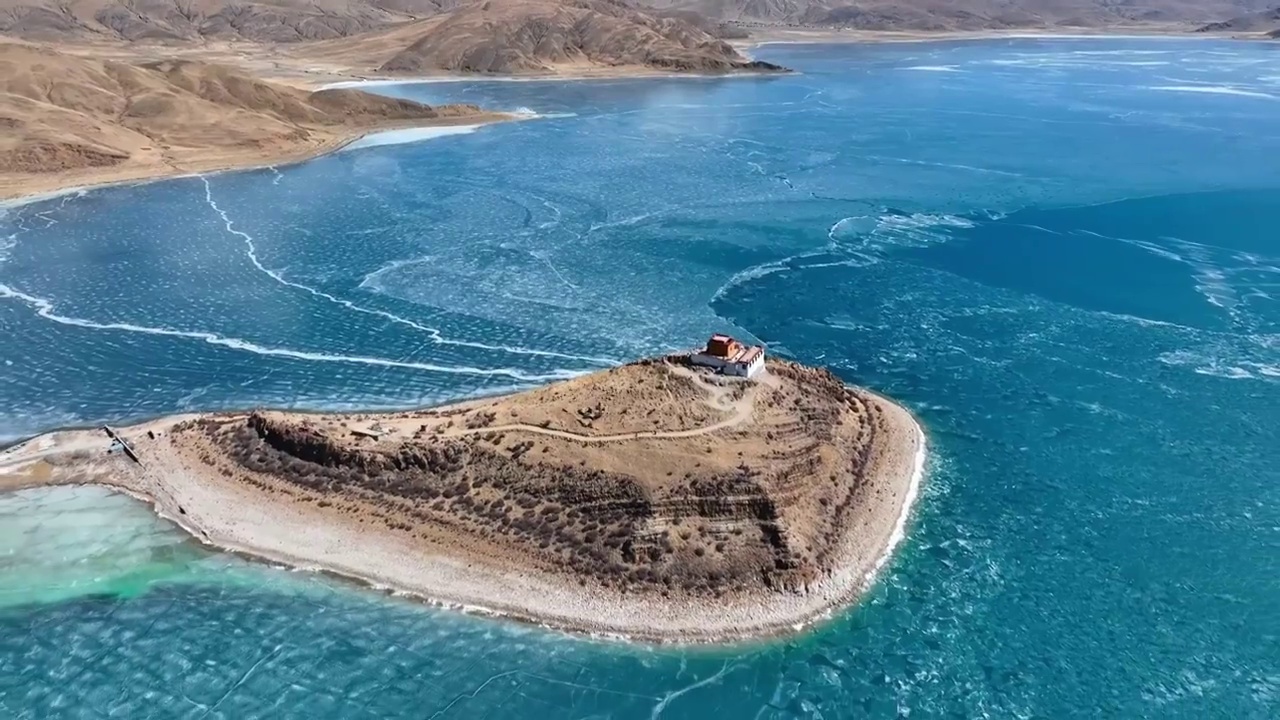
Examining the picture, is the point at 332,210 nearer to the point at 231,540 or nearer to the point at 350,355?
the point at 350,355

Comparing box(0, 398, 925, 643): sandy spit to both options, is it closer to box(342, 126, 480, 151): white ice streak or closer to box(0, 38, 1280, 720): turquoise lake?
box(0, 38, 1280, 720): turquoise lake

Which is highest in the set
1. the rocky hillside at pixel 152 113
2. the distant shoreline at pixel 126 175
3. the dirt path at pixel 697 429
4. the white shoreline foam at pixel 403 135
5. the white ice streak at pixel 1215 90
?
the rocky hillside at pixel 152 113

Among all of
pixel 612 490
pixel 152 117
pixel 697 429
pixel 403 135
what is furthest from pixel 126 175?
pixel 612 490

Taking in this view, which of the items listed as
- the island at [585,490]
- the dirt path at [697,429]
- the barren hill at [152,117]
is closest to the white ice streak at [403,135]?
the barren hill at [152,117]

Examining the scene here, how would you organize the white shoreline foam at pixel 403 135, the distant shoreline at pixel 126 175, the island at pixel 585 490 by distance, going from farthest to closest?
1. the white shoreline foam at pixel 403 135
2. the distant shoreline at pixel 126 175
3. the island at pixel 585 490

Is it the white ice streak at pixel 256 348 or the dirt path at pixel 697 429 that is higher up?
the dirt path at pixel 697 429

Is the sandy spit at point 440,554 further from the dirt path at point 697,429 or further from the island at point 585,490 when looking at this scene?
the dirt path at point 697,429

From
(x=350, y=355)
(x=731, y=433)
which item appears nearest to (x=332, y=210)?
(x=350, y=355)
